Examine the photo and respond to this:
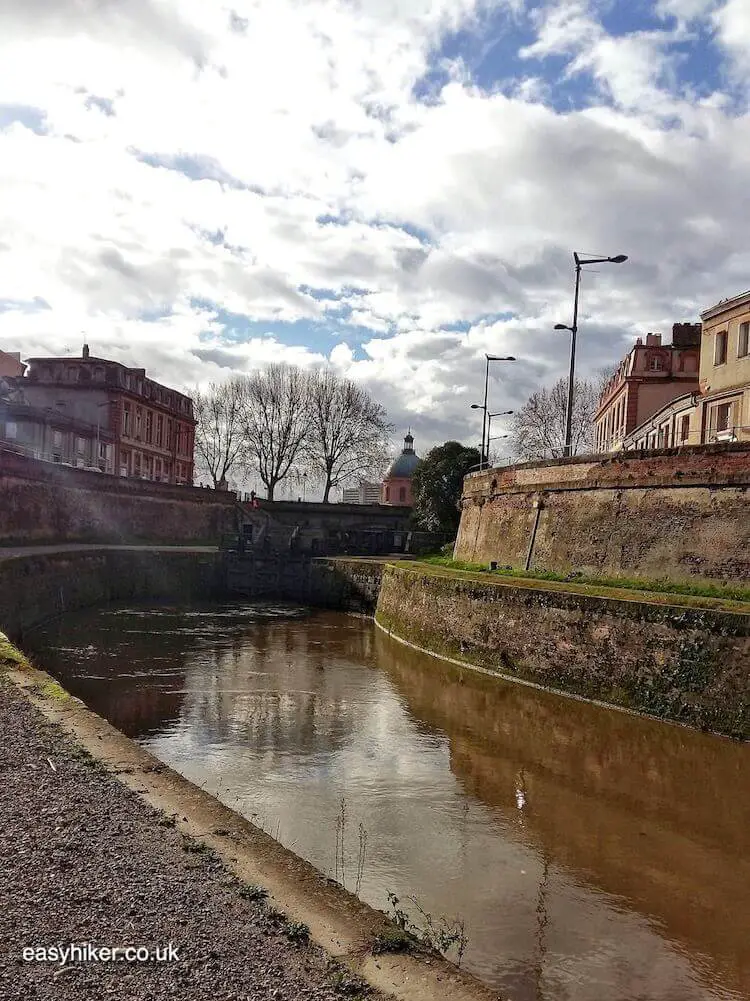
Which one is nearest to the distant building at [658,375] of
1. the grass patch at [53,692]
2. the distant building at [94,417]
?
the distant building at [94,417]

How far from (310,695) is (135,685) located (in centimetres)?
379

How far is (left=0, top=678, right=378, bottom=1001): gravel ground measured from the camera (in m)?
3.87

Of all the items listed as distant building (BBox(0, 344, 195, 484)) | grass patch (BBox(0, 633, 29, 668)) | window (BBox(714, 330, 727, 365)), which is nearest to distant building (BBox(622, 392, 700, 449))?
window (BBox(714, 330, 727, 365))

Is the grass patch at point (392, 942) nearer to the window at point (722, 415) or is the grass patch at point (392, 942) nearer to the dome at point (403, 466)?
the window at point (722, 415)

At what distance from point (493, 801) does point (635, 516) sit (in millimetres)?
10592

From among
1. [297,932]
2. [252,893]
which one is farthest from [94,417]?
[297,932]

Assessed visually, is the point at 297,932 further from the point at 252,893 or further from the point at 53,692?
the point at 53,692

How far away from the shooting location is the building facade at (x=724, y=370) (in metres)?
22.5

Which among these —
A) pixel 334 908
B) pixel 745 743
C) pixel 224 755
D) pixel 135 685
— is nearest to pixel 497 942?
pixel 334 908

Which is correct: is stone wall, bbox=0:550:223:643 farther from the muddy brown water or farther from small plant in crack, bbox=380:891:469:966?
small plant in crack, bbox=380:891:469:966

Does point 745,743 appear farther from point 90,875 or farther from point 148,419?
point 148,419

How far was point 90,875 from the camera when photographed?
193 inches

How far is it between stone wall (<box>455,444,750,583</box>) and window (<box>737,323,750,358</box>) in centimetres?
635

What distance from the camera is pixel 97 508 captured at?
Answer: 3672cm
